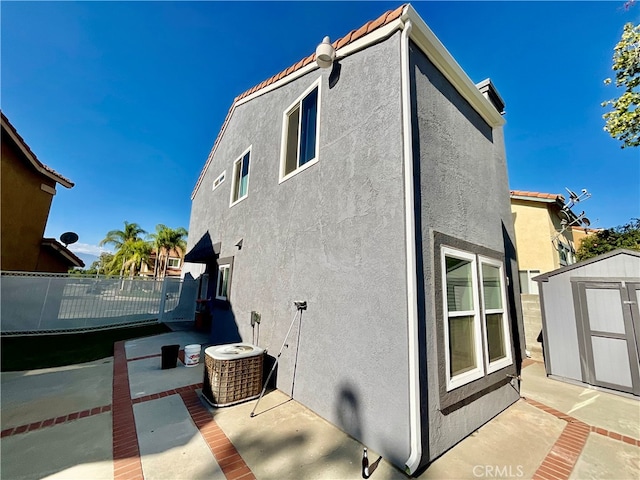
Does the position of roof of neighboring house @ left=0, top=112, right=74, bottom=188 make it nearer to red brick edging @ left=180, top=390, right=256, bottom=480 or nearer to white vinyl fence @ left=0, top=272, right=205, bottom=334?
white vinyl fence @ left=0, top=272, right=205, bottom=334

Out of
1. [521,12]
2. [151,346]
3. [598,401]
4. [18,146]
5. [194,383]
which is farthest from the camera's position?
[18,146]

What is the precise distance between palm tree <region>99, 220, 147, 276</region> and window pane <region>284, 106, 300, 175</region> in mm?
40095

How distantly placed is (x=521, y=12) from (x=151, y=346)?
15498mm

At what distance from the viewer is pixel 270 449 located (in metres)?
3.50

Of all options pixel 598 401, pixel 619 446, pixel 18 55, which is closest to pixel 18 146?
pixel 18 55

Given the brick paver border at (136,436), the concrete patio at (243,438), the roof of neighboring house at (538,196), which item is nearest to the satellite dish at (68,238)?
the concrete patio at (243,438)

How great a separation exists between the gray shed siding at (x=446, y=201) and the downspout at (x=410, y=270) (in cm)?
24

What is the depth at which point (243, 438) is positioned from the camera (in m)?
3.76

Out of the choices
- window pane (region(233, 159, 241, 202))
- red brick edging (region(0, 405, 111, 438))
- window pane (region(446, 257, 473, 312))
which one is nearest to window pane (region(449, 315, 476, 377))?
window pane (region(446, 257, 473, 312))

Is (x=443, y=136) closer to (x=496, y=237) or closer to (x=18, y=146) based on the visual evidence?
(x=496, y=237)

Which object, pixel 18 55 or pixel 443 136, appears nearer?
pixel 443 136

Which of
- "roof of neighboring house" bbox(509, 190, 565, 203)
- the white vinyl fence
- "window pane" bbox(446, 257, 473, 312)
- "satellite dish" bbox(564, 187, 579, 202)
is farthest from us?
"satellite dish" bbox(564, 187, 579, 202)

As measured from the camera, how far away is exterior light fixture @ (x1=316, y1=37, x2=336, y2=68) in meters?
5.07

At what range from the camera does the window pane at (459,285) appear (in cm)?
417
